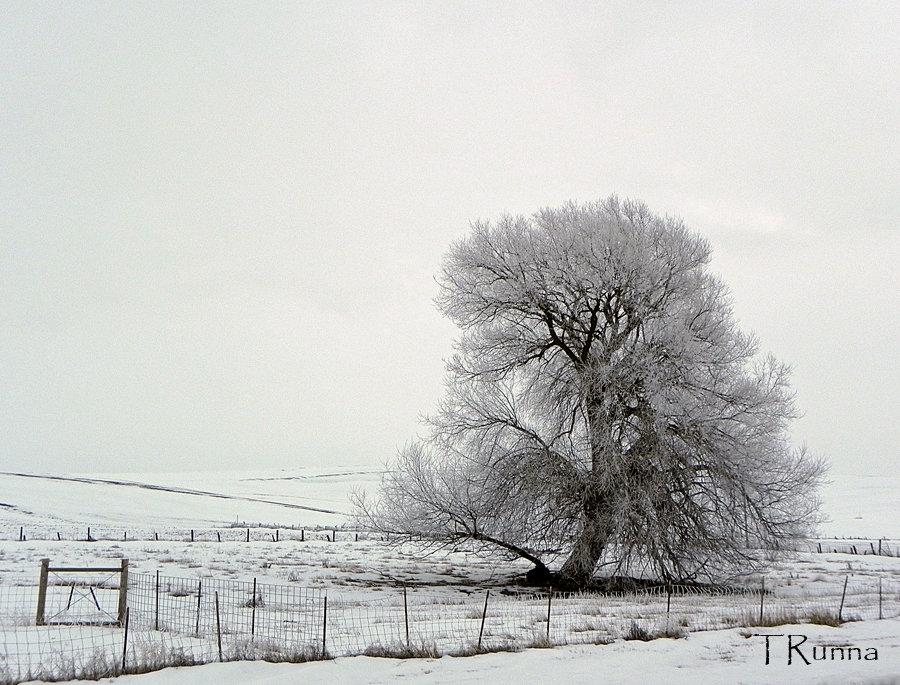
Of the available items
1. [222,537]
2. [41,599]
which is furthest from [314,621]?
[222,537]

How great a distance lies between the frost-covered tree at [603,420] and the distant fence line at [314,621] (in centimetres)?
197

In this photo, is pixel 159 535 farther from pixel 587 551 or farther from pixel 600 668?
pixel 600 668

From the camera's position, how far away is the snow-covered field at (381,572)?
26.9 ft

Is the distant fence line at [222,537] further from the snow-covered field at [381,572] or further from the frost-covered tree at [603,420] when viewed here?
the frost-covered tree at [603,420]

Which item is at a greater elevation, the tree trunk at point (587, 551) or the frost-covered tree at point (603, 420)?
the frost-covered tree at point (603, 420)

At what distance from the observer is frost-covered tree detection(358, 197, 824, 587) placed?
18.5 m

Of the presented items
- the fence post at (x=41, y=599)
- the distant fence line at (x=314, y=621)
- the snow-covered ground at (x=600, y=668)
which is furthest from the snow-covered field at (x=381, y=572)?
the fence post at (x=41, y=599)

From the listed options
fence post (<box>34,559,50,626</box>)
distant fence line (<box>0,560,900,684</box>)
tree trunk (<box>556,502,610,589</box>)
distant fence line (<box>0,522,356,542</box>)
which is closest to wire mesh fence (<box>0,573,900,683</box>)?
distant fence line (<box>0,560,900,684</box>)

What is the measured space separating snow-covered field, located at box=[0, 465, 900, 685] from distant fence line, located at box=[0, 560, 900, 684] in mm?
370

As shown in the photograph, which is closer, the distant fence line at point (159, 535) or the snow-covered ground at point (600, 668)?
the snow-covered ground at point (600, 668)

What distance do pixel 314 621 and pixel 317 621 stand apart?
5cm

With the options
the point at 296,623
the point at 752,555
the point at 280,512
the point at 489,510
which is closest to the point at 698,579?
the point at 752,555

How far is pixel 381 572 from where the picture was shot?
854 inches

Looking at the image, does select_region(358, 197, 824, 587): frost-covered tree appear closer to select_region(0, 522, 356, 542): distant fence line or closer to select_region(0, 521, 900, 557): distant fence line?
select_region(0, 521, 900, 557): distant fence line
